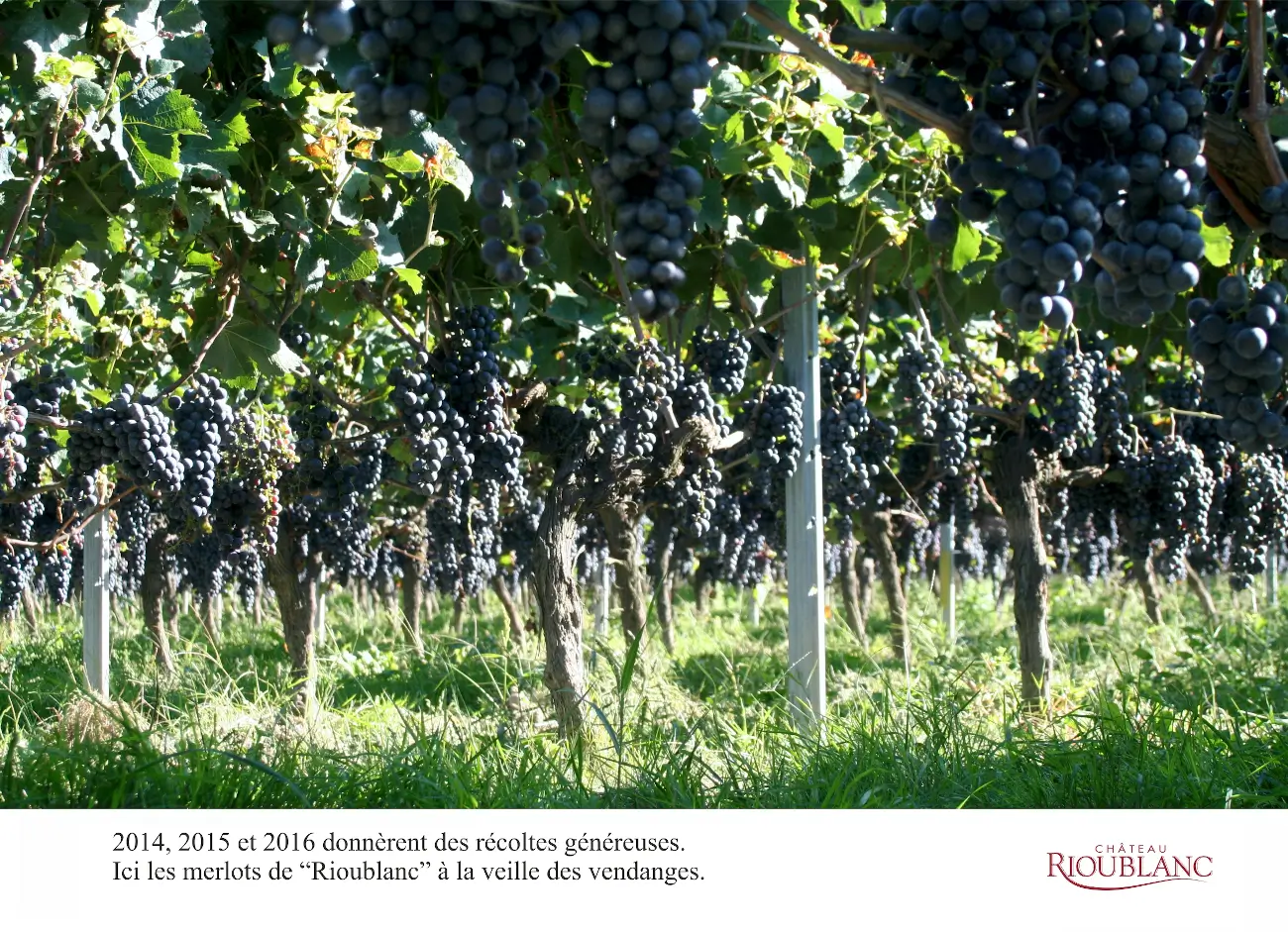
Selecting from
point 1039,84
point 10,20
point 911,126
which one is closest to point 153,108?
point 10,20

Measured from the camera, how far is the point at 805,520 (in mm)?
5367

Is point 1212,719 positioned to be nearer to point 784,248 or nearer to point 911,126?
point 784,248

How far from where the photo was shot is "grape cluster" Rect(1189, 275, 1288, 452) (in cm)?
163

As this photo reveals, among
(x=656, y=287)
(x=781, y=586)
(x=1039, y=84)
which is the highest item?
(x=1039, y=84)

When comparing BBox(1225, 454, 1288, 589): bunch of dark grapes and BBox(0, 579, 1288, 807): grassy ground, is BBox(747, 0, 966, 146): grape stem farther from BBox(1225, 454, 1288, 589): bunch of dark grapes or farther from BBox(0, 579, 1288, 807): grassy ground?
BBox(1225, 454, 1288, 589): bunch of dark grapes

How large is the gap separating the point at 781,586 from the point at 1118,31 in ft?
68.5

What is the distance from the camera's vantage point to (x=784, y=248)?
475 centimetres

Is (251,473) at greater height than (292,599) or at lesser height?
greater

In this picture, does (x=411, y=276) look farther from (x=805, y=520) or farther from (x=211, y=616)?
(x=211, y=616)

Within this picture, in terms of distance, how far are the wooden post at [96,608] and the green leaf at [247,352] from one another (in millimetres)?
3723

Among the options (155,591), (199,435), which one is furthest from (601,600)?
(199,435)

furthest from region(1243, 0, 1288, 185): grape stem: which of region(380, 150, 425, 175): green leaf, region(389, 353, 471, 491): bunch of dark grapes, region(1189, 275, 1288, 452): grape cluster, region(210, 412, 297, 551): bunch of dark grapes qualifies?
region(210, 412, 297, 551): bunch of dark grapes

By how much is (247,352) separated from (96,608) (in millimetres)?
4105

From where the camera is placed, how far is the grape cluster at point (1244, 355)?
1630 millimetres
